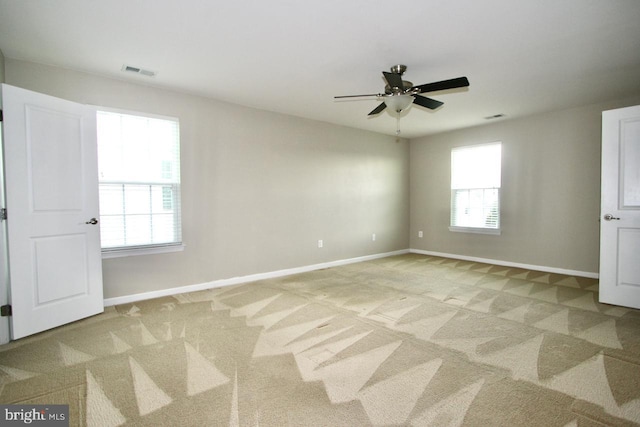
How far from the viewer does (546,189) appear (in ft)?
16.7

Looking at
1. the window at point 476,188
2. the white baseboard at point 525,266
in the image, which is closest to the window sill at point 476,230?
the window at point 476,188

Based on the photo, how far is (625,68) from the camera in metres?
3.33

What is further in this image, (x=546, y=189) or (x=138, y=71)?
(x=546, y=189)

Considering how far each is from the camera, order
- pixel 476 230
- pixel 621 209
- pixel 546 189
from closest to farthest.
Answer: pixel 621 209, pixel 546 189, pixel 476 230

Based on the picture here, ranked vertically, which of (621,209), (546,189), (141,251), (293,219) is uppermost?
(546,189)

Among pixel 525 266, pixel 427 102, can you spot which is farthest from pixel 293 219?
pixel 525 266

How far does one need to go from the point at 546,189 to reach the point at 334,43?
4466 mm

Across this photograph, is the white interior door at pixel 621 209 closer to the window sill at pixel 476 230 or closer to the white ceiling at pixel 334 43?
the white ceiling at pixel 334 43

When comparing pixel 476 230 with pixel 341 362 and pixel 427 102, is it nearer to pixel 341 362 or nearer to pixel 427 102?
pixel 427 102

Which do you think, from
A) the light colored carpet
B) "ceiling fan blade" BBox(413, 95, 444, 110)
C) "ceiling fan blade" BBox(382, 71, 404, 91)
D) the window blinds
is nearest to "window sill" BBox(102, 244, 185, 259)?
the light colored carpet

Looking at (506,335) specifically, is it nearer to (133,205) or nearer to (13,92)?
(133,205)

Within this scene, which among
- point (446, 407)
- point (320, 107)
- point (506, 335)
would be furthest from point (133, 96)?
point (506, 335)

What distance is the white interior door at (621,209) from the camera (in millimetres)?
3322

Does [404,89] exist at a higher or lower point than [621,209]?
higher
